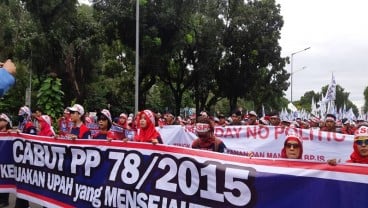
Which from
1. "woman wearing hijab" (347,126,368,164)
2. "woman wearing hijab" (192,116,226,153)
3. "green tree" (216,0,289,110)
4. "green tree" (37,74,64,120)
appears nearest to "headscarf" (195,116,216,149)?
"woman wearing hijab" (192,116,226,153)

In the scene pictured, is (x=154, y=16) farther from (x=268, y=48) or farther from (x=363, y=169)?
(x=363, y=169)

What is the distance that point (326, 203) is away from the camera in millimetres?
4023

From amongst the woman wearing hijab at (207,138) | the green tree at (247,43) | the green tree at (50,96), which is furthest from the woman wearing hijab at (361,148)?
the green tree at (247,43)

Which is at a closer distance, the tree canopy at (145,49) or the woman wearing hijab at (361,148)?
the woman wearing hijab at (361,148)

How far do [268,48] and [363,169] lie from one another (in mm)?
32181

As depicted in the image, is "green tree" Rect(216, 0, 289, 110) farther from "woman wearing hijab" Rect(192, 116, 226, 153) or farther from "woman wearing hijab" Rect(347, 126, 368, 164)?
"woman wearing hijab" Rect(347, 126, 368, 164)

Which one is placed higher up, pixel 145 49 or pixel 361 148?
pixel 145 49

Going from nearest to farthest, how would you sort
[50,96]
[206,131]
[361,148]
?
[361,148], [206,131], [50,96]

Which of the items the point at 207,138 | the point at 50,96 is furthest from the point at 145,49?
the point at 207,138

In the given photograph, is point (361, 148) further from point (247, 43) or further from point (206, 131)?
point (247, 43)

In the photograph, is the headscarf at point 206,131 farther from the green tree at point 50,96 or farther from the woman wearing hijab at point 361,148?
the green tree at point 50,96

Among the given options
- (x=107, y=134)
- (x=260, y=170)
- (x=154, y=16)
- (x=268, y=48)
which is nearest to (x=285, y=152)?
(x=260, y=170)

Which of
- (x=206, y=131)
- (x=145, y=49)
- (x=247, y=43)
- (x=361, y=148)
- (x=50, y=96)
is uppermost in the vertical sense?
(x=247, y=43)

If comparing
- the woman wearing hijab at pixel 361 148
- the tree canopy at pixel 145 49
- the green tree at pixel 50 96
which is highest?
the tree canopy at pixel 145 49
